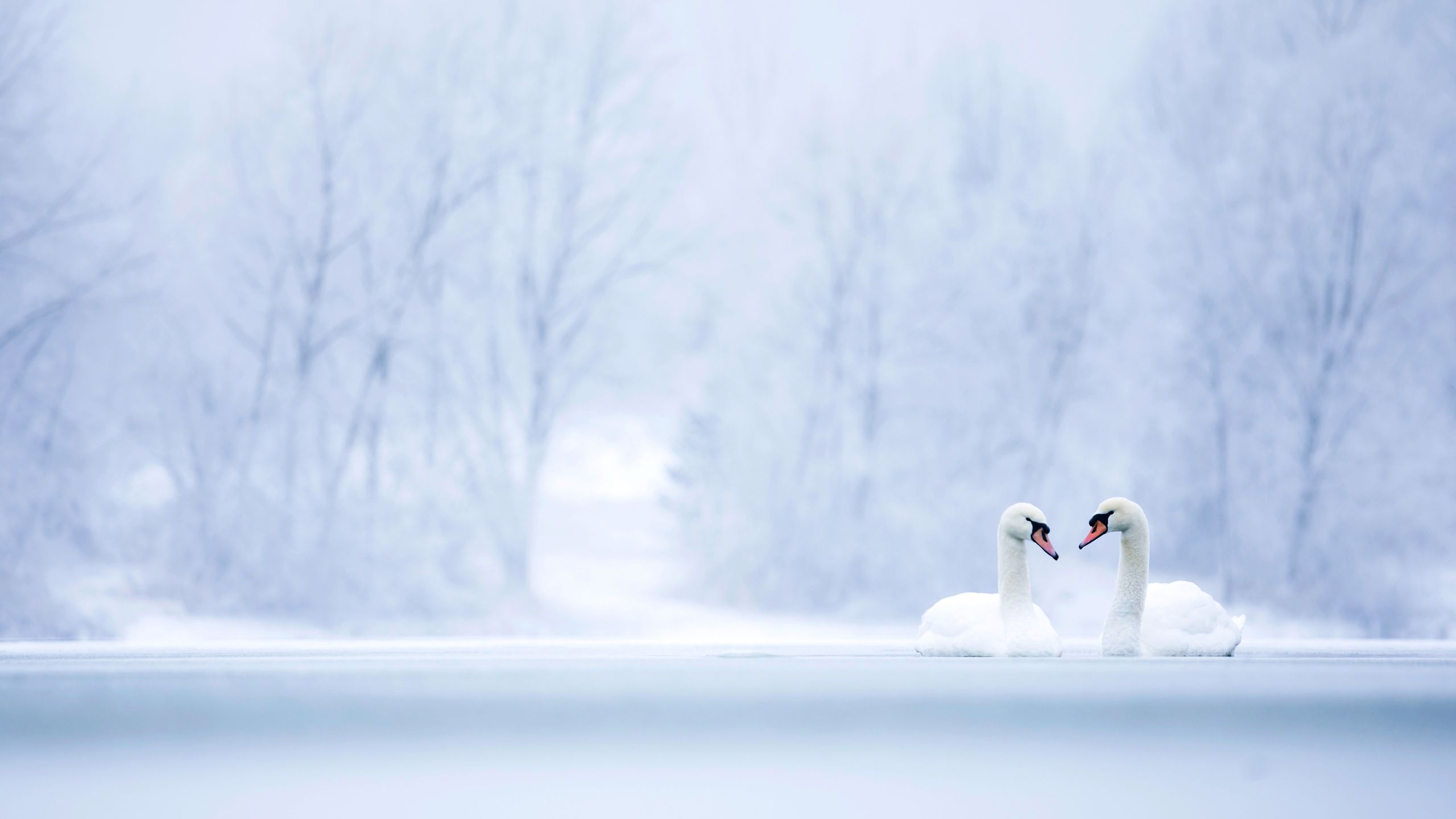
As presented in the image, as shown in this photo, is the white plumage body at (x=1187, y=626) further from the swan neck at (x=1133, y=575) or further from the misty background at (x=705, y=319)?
the misty background at (x=705, y=319)

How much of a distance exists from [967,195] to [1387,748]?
9252 mm

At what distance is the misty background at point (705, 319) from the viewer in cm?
889

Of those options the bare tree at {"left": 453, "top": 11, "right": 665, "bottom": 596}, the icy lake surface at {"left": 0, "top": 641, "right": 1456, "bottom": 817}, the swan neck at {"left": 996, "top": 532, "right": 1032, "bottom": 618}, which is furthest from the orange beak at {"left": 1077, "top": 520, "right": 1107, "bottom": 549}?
the bare tree at {"left": 453, "top": 11, "right": 665, "bottom": 596}

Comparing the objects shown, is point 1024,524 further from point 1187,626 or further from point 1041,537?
point 1187,626

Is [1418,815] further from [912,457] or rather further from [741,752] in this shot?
[912,457]

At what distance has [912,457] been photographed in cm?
1062

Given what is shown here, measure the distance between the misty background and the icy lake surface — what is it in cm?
635

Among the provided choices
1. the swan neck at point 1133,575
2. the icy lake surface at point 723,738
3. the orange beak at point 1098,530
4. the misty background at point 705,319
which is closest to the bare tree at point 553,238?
the misty background at point 705,319

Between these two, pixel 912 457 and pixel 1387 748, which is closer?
pixel 1387 748

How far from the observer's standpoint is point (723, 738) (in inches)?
84.3

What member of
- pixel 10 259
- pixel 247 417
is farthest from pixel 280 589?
pixel 10 259

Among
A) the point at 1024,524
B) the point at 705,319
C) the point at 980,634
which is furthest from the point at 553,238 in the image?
the point at 980,634

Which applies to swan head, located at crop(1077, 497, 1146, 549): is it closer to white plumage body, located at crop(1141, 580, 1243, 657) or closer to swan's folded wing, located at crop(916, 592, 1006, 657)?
white plumage body, located at crop(1141, 580, 1243, 657)

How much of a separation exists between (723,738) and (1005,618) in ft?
3.57
